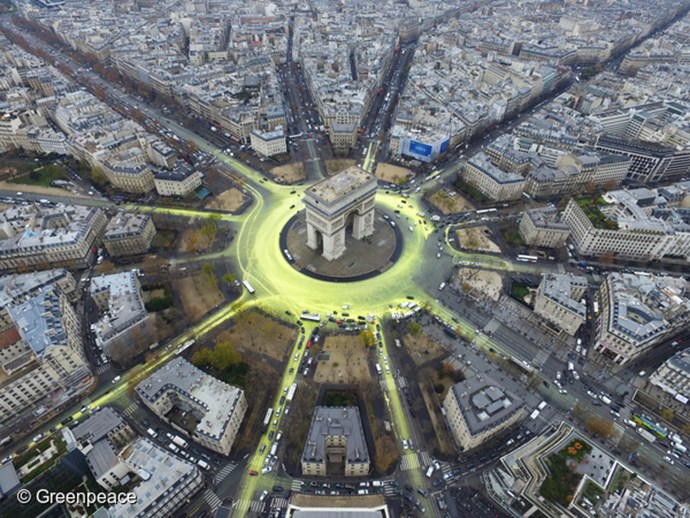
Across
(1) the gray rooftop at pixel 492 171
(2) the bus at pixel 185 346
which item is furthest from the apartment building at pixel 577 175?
(2) the bus at pixel 185 346

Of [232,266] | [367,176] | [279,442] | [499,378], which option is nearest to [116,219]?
[232,266]

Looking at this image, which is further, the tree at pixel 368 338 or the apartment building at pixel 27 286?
the tree at pixel 368 338

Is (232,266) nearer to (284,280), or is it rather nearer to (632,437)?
(284,280)

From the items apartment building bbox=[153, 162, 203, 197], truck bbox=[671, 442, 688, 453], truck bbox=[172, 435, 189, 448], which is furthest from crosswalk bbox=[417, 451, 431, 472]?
apartment building bbox=[153, 162, 203, 197]

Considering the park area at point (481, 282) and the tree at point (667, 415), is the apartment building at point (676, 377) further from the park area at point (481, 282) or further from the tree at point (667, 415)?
the park area at point (481, 282)

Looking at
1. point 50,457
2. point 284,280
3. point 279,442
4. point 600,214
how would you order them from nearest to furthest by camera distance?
point 50,457 < point 279,442 < point 284,280 < point 600,214

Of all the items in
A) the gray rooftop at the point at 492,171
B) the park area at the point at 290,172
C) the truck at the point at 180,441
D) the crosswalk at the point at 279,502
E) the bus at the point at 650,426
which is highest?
the gray rooftop at the point at 492,171

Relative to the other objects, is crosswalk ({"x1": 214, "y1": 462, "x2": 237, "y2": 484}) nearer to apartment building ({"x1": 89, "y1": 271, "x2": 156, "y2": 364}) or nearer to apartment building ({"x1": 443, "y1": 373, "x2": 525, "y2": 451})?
apartment building ({"x1": 89, "y1": 271, "x2": 156, "y2": 364})

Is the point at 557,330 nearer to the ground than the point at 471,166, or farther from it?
nearer to the ground
